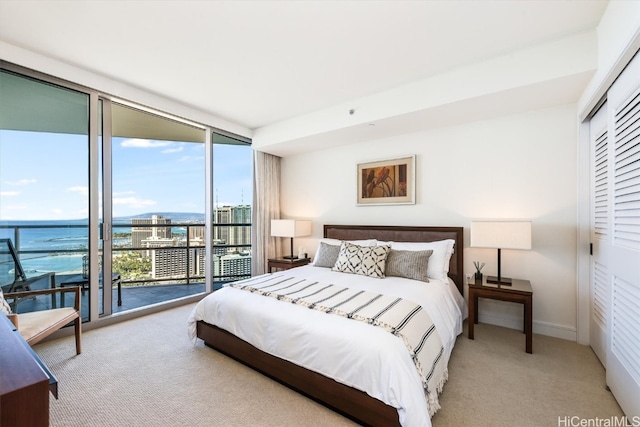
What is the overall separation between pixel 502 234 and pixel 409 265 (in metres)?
0.95

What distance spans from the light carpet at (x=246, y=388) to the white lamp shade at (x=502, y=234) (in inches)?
38.8

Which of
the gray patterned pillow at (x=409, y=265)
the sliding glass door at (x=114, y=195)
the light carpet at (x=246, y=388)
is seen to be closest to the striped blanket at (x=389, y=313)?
the light carpet at (x=246, y=388)

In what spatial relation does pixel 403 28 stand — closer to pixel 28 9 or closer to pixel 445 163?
pixel 445 163

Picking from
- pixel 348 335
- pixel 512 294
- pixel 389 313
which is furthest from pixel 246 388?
pixel 512 294

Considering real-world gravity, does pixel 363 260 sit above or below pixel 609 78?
below

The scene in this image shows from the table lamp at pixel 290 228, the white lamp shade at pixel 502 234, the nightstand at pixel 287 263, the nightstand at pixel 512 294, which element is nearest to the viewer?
the nightstand at pixel 512 294

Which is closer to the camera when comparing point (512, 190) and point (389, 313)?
point (389, 313)

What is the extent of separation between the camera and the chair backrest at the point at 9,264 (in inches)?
99.3

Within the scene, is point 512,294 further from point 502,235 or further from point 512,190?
point 512,190

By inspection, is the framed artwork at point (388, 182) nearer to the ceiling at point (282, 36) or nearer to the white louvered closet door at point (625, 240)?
the ceiling at point (282, 36)

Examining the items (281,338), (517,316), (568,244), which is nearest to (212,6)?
(281,338)

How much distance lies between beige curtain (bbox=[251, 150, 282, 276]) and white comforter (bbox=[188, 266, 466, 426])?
2056 millimetres

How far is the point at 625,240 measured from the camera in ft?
5.75

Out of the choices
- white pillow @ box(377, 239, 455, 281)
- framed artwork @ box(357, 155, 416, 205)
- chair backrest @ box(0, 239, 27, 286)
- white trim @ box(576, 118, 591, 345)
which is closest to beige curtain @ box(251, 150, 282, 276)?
framed artwork @ box(357, 155, 416, 205)
